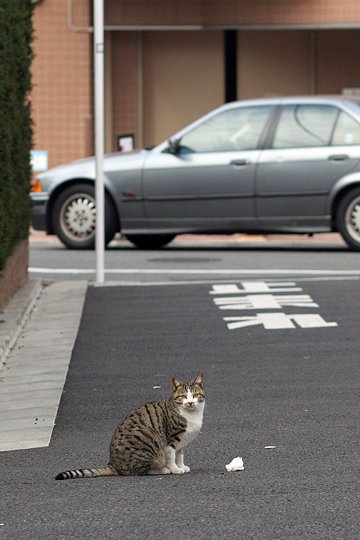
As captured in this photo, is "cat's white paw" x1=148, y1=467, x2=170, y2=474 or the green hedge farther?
the green hedge

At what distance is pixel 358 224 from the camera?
748 inches

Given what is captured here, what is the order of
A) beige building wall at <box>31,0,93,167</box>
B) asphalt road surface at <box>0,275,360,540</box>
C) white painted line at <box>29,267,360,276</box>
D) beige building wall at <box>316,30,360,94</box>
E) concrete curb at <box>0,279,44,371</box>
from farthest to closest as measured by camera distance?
beige building wall at <box>316,30,360,94</box>
beige building wall at <box>31,0,93,167</box>
white painted line at <box>29,267,360,276</box>
concrete curb at <box>0,279,44,371</box>
asphalt road surface at <box>0,275,360,540</box>

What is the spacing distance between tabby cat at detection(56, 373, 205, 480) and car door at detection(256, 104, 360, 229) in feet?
40.5

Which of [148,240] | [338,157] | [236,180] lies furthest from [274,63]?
[338,157]

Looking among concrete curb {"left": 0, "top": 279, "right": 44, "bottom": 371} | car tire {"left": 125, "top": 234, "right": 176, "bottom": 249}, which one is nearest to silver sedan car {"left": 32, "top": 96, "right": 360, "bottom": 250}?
car tire {"left": 125, "top": 234, "right": 176, "bottom": 249}

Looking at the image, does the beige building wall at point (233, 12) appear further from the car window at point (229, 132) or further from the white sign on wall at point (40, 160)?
the car window at point (229, 132)

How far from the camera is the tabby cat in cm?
669

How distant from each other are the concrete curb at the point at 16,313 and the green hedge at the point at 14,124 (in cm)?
40

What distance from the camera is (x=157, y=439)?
6773 mm

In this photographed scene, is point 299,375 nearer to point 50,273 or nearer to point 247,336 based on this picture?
point 247,336

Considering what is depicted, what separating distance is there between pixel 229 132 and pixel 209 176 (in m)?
0.66

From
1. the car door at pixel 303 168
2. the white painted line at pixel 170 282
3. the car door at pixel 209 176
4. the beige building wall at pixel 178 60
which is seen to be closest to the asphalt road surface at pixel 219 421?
the white painted line at pixel 170 282

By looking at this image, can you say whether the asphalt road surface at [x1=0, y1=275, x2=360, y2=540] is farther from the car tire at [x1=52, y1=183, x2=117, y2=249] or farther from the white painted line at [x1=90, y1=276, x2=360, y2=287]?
the car tire at [x1=52, y1=183, x2=117, y2=249]

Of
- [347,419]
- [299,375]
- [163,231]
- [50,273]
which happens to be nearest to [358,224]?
[163,231]
